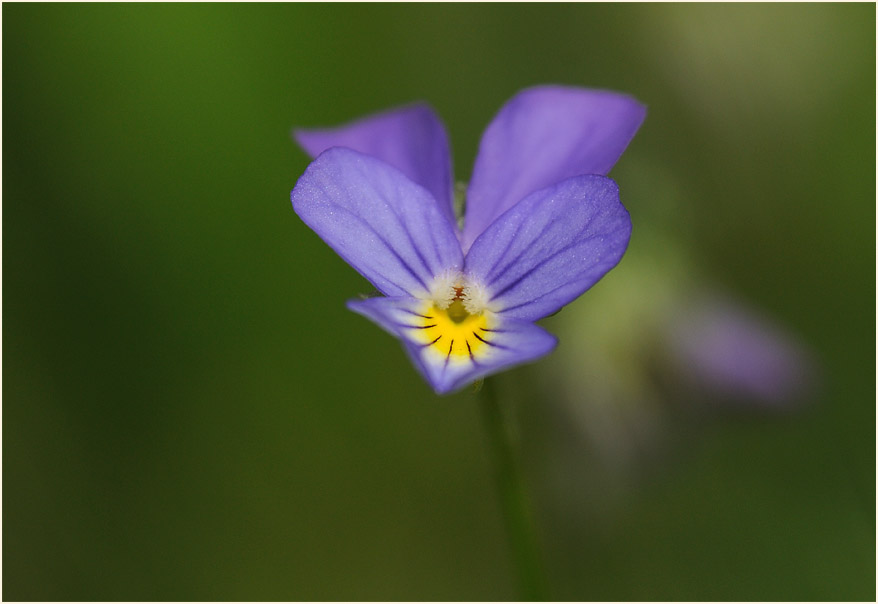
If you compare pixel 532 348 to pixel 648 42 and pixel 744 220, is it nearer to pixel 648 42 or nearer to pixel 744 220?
pixel 744 220

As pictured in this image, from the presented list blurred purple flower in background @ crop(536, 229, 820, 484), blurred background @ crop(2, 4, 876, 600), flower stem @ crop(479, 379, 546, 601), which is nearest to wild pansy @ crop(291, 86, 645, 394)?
flower stem @ crop(479, 379, 546, 601)

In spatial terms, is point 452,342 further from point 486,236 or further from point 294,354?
point 294,354

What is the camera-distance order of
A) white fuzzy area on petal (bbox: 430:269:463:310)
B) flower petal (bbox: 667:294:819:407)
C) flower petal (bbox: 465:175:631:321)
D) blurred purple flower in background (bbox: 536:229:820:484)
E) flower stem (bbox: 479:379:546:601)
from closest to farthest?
flower petal (bbox: 465:175:631:321)
white fuzzy area on petal (bbox: 430:269:463:310)
flower stem (bbox: 479:379:546:601)
flower petal (bbox: 667:294:819:407)
blurred purple flower in background (bbox: 536:229:820:484)

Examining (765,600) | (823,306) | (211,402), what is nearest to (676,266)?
(823,306)

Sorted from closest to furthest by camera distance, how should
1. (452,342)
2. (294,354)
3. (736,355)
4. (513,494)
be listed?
(452,342)
(513,494)
(736,355)
(294,354)

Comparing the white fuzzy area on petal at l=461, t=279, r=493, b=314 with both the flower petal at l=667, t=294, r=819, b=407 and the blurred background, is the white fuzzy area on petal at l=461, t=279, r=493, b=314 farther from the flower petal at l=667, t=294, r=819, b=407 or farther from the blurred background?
the blurred background

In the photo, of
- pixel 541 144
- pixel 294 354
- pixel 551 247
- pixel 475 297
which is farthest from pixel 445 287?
pixel 294 354
